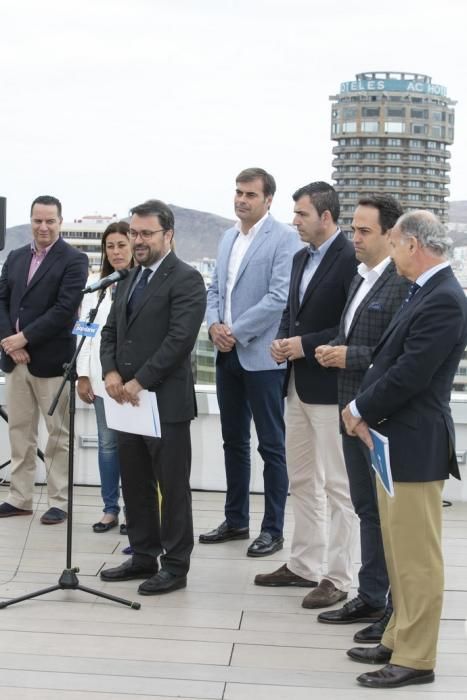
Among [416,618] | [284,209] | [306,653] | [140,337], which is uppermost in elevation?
[284,209]

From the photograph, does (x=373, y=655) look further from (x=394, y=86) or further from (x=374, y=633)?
(x=394, y=86)

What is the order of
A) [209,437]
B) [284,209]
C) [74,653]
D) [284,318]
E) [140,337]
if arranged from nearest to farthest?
[74,653] < [140,337] < [284,318] < [284,209] < [209,437]

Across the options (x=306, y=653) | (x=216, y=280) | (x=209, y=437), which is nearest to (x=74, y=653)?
(x=306, y=653)

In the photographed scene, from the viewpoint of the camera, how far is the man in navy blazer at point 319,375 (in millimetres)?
3834

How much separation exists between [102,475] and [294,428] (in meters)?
1.36

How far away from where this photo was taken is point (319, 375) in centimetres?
387

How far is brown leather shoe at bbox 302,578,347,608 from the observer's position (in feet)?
12.5

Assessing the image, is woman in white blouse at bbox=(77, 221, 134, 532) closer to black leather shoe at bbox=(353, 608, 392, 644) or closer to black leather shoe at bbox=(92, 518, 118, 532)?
black leather shoe at bbox=(92, 518, 118, 532)

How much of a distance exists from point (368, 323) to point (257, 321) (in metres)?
1.08

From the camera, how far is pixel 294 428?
4.00m

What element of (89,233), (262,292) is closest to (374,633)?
(262,292)

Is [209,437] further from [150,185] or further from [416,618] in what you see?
[416,618]

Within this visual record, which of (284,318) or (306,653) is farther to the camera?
(284,318)

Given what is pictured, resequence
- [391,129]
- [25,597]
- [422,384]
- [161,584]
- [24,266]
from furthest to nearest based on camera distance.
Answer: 1. [391,129]
2. [24,266]
3. [161,584]
4. [25,597]
5. [422,384]
